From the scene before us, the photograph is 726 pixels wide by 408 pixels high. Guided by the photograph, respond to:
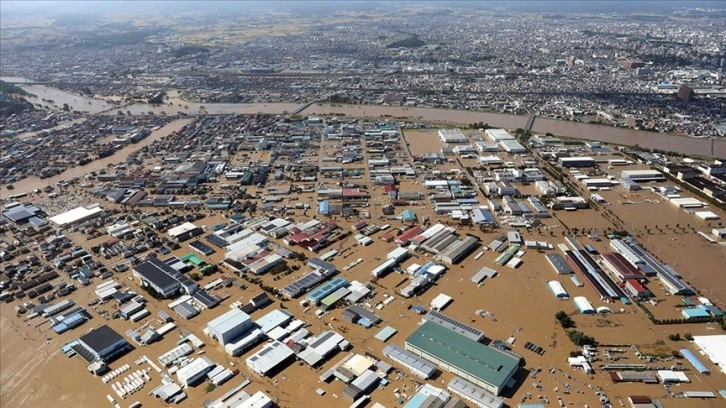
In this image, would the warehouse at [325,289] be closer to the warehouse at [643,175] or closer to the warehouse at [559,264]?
the warehouse at [559,264]

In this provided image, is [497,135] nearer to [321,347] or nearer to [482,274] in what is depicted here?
[482,274]

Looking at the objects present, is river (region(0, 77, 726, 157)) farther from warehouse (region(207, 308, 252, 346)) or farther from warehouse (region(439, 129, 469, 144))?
warehouse (region(207, 308, 252, 346))

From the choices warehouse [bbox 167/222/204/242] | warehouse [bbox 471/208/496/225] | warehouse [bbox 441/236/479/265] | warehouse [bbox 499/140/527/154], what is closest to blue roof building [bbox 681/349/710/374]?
warehouse [bbox 441/236/479/265]

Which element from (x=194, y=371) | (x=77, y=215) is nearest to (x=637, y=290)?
(x=194, y=371)

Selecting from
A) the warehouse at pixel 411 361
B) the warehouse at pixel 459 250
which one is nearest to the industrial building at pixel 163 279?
the warehouse at pixel 411 361

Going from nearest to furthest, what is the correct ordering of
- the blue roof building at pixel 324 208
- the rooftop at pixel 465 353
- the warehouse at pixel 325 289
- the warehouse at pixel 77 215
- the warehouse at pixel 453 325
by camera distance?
1. the rooftop at pixel 465 353
2. the warehouse at pixel 453 325
3. the warehouse at pixel 325 289
4. the warehouse at pixel 77 215
5. the blue roof building at pixel 324 208

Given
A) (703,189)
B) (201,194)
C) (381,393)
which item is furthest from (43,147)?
(703,189)
